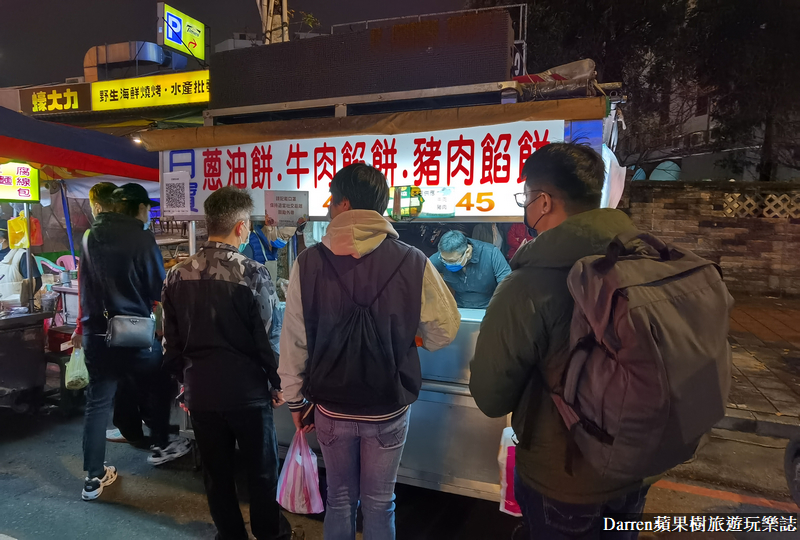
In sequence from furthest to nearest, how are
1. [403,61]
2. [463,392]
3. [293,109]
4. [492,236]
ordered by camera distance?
[492,236] < [293,109] < [403,61] < [463,392]

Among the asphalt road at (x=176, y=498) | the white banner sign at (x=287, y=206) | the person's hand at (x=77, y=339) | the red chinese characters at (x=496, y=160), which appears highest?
the red chinese characters at (x=496, y=160)

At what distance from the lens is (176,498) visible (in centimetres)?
318

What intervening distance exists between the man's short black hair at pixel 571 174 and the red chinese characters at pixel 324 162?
1888mm

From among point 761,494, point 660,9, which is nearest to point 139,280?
point 761,494

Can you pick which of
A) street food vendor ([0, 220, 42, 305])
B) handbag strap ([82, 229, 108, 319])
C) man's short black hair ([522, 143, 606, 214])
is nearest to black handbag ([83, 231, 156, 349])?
handbag strap ([82, 229, 108, 319])

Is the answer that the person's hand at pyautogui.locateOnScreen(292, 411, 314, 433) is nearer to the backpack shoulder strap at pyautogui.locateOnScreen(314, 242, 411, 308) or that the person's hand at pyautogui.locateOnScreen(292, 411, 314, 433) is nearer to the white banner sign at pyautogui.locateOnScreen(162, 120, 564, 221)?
the backpack shoulder strap at pyautogui.locateOnScreen(314, 242, 411, 308)

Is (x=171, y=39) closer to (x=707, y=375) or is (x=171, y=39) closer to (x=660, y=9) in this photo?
(x=660, y=9)

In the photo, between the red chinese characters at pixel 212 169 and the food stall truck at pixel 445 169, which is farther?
the red chinese characters at pixel 212 169

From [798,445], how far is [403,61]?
3.54 metres

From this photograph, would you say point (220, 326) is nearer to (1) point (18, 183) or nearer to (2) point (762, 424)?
(1) point (18, 183)

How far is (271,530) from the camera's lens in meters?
2.51

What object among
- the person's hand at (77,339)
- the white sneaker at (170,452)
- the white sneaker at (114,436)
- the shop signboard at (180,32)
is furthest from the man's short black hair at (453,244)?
the shop signboard at (180,32)

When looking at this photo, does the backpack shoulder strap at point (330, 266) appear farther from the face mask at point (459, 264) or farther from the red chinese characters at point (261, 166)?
the face mask at point (459, 264)

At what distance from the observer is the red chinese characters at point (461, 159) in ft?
9.50
